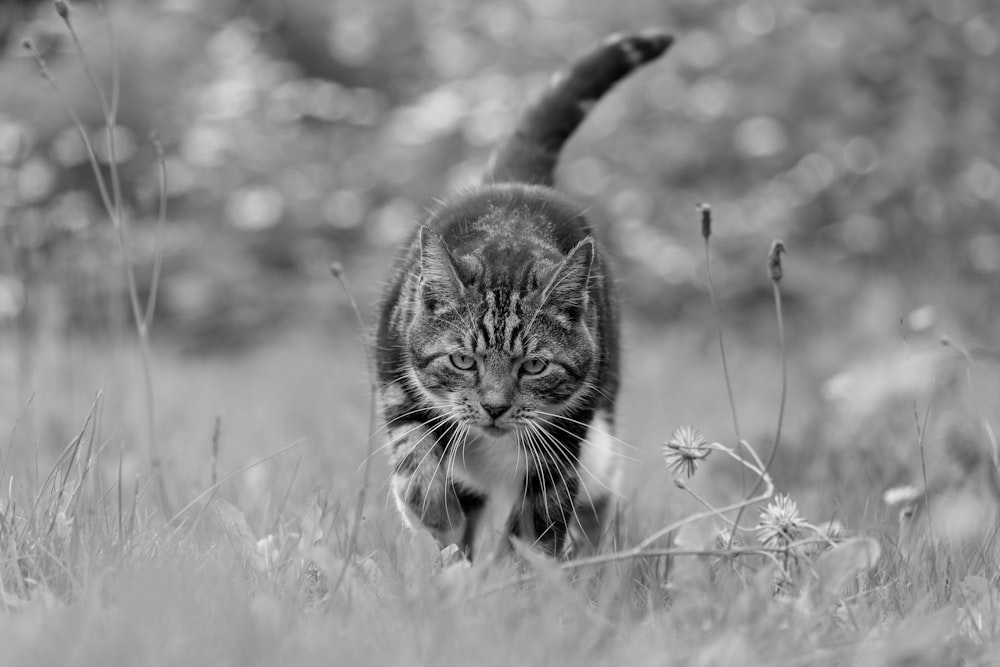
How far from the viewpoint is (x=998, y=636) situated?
181 centimetres

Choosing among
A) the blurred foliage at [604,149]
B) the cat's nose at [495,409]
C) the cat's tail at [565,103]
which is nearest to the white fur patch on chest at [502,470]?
the cat's nose at [495,409]

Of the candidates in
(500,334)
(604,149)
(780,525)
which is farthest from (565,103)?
(604,149)

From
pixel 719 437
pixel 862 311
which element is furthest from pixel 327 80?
pixel 719 437

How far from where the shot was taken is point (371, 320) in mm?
4016

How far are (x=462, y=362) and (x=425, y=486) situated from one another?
0.31 m

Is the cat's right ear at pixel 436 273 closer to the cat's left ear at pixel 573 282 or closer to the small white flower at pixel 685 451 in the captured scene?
the cat's left ear at pixel 573 282

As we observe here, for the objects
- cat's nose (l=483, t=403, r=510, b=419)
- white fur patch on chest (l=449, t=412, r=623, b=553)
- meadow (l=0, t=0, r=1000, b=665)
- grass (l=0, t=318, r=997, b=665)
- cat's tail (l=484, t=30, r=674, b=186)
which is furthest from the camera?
cat's tail (l=484, t=30, r=674, b=186)

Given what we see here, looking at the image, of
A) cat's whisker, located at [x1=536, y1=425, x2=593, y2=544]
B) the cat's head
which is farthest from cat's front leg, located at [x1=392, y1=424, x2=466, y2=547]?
cat's whisker, located at [x1=536, y1=425, x2=593, y2=544]

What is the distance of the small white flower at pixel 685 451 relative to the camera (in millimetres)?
2119

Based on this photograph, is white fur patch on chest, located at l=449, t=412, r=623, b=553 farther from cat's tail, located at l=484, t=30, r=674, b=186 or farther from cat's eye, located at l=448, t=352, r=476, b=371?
cat's tail, located at l=484, t=30, r=674, b=186

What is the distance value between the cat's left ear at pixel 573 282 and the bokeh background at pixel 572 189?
58.9 inches

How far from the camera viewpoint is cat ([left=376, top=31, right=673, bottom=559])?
2459 millimetres

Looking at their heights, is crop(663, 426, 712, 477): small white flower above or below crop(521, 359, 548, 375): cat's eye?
below

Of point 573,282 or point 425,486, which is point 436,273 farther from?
point 425,486
